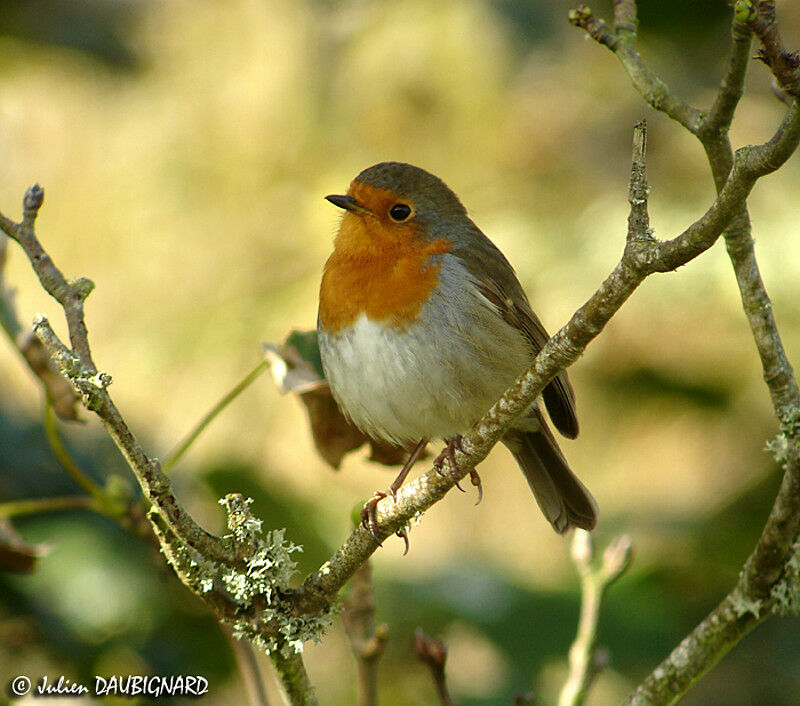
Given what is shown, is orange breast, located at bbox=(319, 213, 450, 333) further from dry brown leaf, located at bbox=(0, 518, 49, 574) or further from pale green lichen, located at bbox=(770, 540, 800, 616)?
pale green lichen, located at bbox=(770, 540, 800, 616)

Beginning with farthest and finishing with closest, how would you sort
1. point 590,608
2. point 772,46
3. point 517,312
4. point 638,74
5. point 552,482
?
point 552,482 < point 517,312 < point 590,608 < point 638,74 < point 772,46

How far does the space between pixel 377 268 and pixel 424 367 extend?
363 mm

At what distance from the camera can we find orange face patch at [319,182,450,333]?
112 inches

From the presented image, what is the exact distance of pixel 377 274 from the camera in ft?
9.60

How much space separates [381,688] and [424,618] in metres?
0.47

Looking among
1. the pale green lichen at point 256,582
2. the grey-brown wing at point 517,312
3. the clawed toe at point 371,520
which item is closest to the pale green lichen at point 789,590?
the clawed toe at point 371,520

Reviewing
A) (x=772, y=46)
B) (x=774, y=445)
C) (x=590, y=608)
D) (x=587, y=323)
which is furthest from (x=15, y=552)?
(x=772, y=46)

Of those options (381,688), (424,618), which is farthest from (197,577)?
(381,688)

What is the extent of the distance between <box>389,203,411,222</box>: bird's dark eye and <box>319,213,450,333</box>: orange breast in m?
0.04

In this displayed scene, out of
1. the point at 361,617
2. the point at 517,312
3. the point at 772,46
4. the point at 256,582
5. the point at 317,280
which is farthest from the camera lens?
the point at 317,280

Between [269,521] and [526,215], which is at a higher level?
[526,215]

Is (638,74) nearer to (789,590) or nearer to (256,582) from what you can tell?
(789,590)

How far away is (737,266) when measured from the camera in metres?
2.07

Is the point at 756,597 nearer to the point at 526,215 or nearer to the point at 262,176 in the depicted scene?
the point at 526,215
